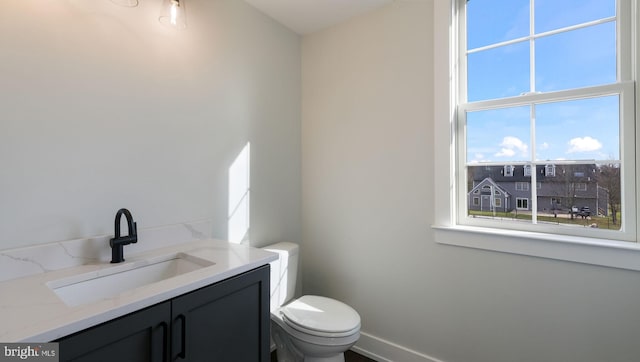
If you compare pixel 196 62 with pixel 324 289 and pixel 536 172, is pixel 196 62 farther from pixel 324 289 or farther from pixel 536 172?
pixel 536 172

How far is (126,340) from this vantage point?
0.79 m

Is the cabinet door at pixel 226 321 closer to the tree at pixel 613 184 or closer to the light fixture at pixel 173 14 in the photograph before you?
the light fixture at pixel 173 14

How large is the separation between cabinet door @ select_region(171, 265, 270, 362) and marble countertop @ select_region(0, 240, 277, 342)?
1.7 inches

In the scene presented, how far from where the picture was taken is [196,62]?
→ 5.11ft

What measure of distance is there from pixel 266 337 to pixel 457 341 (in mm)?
1133

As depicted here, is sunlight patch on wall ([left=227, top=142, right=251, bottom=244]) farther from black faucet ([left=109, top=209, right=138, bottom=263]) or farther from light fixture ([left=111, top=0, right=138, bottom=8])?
light fixture ([left=111, top=0, right=138, bottom=8])

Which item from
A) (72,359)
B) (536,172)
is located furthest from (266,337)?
(536,172)

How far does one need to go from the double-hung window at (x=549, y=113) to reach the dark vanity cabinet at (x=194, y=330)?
1275 millimetres

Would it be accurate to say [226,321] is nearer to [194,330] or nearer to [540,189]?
[194,330]

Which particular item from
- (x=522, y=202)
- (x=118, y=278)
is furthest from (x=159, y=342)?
(x=522, y=202)

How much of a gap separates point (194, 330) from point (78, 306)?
338mm

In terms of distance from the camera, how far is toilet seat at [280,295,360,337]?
4.64 feet

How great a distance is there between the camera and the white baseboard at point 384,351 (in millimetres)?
1742

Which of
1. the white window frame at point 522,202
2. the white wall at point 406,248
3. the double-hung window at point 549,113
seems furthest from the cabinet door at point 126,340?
the white window frame at point 522,202
